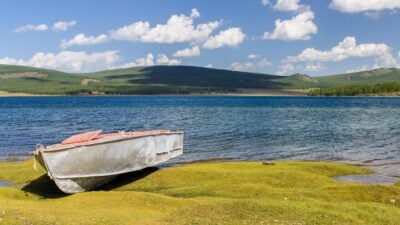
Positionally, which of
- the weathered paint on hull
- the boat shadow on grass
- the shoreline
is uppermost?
the weathered paint on hull

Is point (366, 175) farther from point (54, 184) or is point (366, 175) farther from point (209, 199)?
point (54, 184)

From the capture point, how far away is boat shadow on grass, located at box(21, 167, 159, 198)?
91.8ft

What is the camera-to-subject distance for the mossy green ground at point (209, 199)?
19547 millimetres

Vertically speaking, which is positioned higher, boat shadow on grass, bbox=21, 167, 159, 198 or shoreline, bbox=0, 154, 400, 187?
boat shadow on grass, bbox=21, 167, 159, 198

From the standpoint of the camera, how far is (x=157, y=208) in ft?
71.8

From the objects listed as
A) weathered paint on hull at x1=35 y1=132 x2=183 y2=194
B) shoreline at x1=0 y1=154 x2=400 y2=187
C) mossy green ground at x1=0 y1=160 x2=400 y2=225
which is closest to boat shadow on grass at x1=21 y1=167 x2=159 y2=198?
mossy green ground at x1=0 y1=160 x2=400 y2=225

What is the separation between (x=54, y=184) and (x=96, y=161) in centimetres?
411

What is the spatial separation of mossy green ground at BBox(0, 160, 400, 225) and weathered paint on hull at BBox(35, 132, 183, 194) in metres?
0.88

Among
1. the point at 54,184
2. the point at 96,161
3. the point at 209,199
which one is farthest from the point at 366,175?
the point at 54,184

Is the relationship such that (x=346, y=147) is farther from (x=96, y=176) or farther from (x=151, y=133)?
(x=96, y=176)

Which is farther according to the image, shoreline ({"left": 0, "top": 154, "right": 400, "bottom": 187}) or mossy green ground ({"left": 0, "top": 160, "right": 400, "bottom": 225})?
shoreline ({"left": 0, "top": 154, "right": 400, "bottom": 187})

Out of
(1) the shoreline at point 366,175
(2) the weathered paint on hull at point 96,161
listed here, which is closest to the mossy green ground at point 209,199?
(2) the weathered paint on hull at point 96,161

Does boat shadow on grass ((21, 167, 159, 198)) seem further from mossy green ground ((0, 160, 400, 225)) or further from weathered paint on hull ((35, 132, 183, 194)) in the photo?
weathered paint on hull ((35, 132, 183, 194))

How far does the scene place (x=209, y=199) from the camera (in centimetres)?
2427
